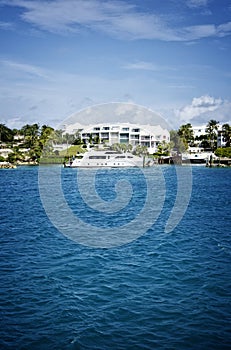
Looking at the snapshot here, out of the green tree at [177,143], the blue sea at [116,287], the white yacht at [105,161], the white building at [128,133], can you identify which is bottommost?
the blue sea at [116,287]

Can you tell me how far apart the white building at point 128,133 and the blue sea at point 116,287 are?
365 ft

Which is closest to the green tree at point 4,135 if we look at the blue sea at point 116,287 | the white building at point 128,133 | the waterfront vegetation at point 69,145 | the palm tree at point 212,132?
the waterfront vegetation at point 69,145

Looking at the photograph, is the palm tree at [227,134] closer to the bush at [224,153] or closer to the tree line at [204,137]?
the tree line at [204,137]

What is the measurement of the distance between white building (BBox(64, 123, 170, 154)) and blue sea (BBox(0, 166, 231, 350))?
111244 millimetres

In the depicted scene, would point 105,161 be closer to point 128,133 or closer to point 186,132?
point 186,132

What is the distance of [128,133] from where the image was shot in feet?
447

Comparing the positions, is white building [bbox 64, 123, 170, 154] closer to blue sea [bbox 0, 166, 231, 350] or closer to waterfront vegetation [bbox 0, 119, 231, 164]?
waterfront vegetation [bbox 0, 119, 231, 164]

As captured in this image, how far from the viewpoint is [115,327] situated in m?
10.8

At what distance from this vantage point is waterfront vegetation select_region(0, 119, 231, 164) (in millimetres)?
105544

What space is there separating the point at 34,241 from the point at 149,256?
5.96 m

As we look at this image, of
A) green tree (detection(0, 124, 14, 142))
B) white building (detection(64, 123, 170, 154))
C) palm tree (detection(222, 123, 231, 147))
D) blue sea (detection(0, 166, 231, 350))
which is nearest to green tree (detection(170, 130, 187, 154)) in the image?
white building (detection(64, 123, 170, 154))

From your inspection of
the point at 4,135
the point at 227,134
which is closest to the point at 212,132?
the point at 227,134

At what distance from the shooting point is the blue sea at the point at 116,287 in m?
10.3

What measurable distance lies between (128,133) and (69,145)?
24.2 metres
